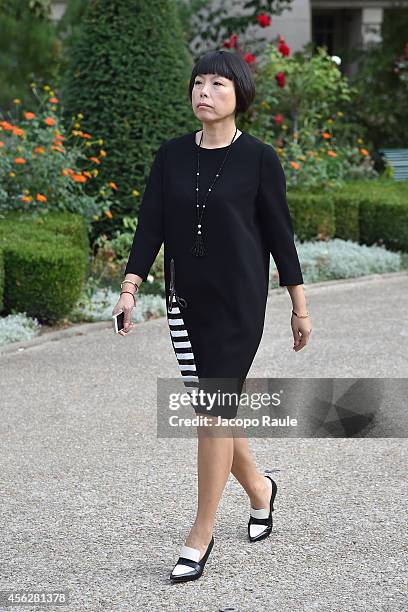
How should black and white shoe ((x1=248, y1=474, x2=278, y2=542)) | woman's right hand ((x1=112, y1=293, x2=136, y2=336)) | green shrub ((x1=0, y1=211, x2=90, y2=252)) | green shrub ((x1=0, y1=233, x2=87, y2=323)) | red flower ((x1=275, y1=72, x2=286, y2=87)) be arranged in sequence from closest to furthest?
1. woman's right hand ((x1=112, y1=293, x2=136, y2=336))
2. black and white shoe ((x1=248, y1=474, x2=278, y2=542))
3. green shrub ((x1=0, y1=233, x2=87, y2=323))
4. green shrub ((x1=0, y1=211, x2=90, y2=252))
5. red flower ((x1=275, y1=72, x2=286, y2=87))

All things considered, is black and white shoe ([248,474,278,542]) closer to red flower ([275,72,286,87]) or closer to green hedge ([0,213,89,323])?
green hedge ([0,213,89,323])

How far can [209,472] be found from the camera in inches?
154

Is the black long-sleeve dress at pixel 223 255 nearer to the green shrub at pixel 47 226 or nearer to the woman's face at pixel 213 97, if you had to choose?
the woman's face at pixel 213 97

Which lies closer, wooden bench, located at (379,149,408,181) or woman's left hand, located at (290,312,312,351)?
woman's left hand, located at (290,312,312,351)

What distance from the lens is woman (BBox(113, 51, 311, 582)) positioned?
388 centimetres

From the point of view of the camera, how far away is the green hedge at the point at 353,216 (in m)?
11.5

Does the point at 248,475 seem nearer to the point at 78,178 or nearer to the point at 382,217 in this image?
the point at 78,178

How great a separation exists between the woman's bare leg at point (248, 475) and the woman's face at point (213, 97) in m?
1.08

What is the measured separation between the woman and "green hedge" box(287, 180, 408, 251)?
7.46 m

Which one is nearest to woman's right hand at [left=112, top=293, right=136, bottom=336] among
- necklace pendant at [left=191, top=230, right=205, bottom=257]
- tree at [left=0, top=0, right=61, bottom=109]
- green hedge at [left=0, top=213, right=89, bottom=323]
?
necklace pendant at [left=191, top=230, right=205, bottom=257]

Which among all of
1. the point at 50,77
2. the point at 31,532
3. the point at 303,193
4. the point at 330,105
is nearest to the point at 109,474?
the point at 31,532

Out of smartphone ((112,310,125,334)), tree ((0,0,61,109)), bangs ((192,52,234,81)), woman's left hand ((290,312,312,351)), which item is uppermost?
bangs ((192,52,234,81))

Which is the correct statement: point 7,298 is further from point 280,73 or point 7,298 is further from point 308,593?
point 280,73

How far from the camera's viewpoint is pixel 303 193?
11828 mm
